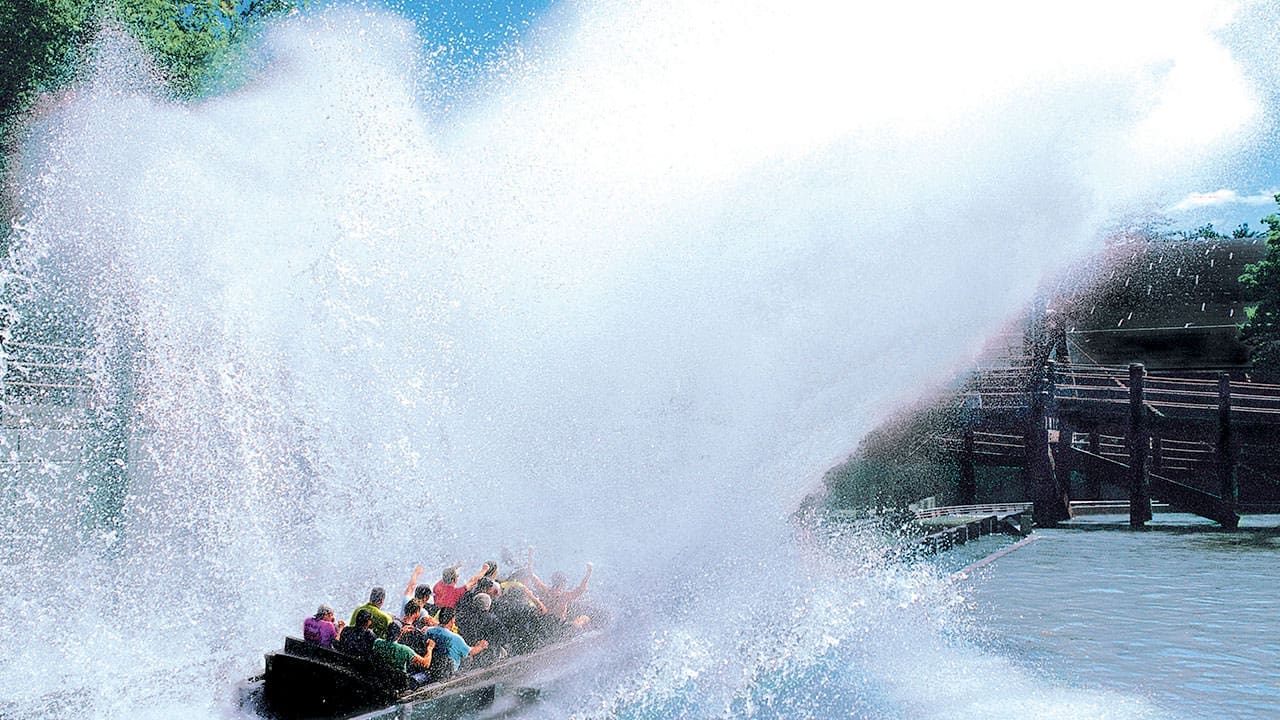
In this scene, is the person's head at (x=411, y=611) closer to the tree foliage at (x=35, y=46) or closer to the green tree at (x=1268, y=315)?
the tree foliage at (x=35, y=46)

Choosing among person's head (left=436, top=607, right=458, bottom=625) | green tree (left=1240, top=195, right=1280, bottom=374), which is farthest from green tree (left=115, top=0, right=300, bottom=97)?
green tree (left=1240, top=195, right=1280, bottom=374)

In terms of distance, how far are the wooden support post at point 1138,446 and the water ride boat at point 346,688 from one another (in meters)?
21.2

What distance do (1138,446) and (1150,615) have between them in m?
11.7

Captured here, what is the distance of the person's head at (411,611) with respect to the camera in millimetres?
10672

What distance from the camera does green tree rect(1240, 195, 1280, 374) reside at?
3632 centimetres

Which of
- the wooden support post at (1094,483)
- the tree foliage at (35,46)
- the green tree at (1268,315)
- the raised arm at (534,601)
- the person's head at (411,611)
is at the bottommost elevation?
the wooden support post at (1094,483)

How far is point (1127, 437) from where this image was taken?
29.1 meters

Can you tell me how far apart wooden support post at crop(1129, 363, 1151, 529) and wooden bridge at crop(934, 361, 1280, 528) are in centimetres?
3

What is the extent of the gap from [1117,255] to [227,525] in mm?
59129

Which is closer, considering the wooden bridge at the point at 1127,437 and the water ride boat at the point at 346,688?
the water ride boat at the point at 346,688

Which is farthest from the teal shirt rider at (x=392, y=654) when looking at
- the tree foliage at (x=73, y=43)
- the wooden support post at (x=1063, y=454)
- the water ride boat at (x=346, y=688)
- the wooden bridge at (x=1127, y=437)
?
the wooden support post at (x=1063, y=454)

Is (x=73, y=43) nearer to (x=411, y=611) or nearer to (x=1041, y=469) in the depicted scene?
(x=411, y=611)

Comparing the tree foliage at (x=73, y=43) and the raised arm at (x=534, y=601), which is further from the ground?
the tree foliage at (x=73, y=43)

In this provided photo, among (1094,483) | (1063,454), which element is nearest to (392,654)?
(1063,454)
